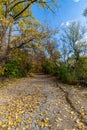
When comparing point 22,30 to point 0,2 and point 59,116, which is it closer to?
point 0,2

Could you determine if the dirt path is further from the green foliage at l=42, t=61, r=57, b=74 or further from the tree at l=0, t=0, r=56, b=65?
the green foliage at l=42, t=61, r=57, b=74

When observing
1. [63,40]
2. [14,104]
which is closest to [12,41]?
[14,104]

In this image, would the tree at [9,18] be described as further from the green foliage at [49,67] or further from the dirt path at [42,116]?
the green foliage at [49,67]

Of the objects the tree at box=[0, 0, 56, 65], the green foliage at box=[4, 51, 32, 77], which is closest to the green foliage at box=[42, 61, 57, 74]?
the green foliage at box=[4, 51, 32, 77]

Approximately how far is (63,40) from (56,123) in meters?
20.3

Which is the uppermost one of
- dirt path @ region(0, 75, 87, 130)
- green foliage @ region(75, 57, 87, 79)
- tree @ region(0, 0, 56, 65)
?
tree @ region(0, 0, 56, 65)

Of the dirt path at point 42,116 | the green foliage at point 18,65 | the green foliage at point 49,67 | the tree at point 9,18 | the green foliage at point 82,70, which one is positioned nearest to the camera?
the dirt path at point 42,116

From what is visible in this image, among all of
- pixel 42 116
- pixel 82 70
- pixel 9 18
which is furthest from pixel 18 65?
pixel 42 116

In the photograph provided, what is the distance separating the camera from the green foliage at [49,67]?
24.9m

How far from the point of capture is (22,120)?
5570mm

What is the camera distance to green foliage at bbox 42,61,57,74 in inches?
982

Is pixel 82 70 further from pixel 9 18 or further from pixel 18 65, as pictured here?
pixel 18 65

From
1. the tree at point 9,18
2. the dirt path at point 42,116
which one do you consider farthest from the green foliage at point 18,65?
the dirt path at point 42,116

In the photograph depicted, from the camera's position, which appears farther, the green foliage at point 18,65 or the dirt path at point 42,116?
the green foliage at point 18,65
